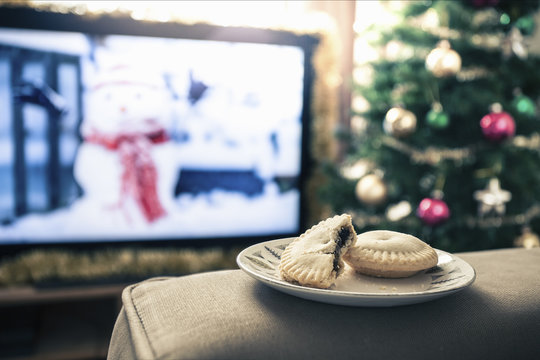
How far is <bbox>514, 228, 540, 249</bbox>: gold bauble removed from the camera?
5.31 feet

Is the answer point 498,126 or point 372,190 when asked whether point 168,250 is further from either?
point 498,126

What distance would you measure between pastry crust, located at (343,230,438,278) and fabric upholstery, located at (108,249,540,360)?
0.16ft

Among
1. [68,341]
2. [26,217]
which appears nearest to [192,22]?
[26,217]

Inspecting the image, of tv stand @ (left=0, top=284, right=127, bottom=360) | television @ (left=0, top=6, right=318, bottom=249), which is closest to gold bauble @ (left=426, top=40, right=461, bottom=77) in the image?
television @ (left=0, top=6, right=318, bottom=249)

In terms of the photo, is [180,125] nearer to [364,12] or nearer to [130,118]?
[130,118]

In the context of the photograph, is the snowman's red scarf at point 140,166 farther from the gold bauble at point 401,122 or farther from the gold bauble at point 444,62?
the gold bauble at point 444,62

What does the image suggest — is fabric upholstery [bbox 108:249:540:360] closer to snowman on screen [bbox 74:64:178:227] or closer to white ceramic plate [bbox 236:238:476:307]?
white ceramic plate [bbox 236:238:476:307]

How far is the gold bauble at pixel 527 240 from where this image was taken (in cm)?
162

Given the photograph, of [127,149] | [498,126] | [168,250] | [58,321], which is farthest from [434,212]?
[58,321]

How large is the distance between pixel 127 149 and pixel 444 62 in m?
1.14

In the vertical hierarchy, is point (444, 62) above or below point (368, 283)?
above

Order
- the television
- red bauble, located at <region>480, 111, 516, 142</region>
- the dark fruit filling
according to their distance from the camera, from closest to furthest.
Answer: the dark fruit filling
red bauble, located at <region>480, 111, 516, 142</region>
the television

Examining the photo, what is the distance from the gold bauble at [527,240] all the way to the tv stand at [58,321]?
142 centimetres

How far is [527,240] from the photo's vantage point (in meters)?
1.63
